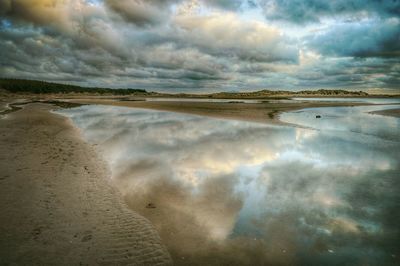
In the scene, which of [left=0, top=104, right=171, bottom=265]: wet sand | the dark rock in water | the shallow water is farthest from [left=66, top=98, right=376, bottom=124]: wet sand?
the dark rock in water

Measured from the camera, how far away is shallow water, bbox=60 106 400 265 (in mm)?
5773

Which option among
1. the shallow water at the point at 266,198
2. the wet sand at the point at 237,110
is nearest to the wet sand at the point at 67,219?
the shallow water at the point at 266,198

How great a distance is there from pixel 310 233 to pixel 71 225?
5.78 meters

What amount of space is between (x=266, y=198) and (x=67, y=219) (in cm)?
574

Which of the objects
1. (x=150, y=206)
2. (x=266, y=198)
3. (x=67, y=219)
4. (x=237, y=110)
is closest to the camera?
(x=67, y=219)

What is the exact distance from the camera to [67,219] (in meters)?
6.93

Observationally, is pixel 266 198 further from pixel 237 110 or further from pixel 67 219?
pixel 237 110

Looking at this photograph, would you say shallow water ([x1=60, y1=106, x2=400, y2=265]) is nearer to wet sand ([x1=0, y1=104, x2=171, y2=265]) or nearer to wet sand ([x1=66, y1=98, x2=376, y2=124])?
wet sand ([x1=0, y1=104, x2=171, y2=265])

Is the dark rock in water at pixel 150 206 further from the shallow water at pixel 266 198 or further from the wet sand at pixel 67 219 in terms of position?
the wet sand at pixel 67 219

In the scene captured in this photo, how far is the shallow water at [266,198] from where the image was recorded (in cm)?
577

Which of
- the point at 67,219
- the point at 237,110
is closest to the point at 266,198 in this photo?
the point at 67,219

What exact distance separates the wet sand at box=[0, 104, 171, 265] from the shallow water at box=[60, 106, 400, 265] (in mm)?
585

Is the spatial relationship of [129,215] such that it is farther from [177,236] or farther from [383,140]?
[383,140]

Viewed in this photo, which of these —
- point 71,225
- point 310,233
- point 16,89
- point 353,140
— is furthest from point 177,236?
point 16,89
